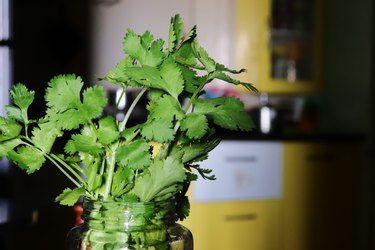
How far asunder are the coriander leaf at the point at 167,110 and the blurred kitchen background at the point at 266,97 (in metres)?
1.72

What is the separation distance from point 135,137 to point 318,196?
2.27 m

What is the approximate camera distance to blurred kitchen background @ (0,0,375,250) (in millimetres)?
2443


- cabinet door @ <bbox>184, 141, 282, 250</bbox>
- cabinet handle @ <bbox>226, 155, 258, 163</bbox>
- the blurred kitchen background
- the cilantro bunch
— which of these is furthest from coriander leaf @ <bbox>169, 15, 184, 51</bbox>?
cabinet handle @ <bbox>226, 155, 258, 163</bbox>

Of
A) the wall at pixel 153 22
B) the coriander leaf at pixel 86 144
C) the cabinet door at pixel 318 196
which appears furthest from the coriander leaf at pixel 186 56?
the wall at pixel 153 22

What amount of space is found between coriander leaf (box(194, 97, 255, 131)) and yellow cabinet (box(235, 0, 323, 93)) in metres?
2.35

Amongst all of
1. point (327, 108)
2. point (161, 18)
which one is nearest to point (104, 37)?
point (161, 18)

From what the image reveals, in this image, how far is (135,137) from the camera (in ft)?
1.79

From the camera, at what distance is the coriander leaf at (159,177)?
0.51 metres

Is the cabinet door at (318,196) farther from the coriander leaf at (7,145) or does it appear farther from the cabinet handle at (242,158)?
the coriander leaf at (7,145)

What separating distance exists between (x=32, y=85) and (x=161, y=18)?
2.67 ft

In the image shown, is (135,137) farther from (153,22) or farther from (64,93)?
(153,22)

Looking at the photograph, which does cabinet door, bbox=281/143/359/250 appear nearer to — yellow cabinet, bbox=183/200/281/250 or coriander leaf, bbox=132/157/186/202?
yellow cabinet, bbox=183/200/281/250

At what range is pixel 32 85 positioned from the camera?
2445 millimetres

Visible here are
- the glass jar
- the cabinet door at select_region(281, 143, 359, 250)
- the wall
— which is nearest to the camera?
the glass jar
